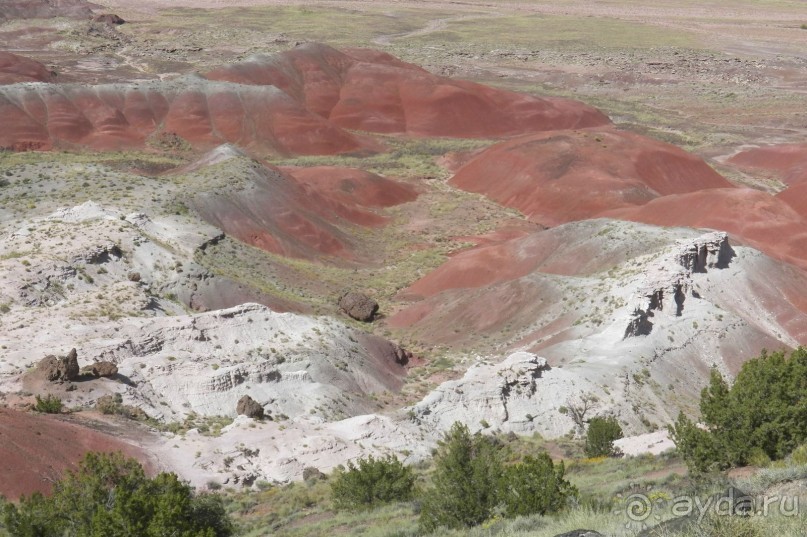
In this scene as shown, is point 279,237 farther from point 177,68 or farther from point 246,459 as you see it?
point 177,68

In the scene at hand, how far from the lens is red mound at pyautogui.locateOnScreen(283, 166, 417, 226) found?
63.1m

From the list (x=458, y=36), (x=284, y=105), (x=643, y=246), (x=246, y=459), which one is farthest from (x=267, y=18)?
(x=246, y=459)

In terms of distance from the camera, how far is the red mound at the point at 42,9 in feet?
508

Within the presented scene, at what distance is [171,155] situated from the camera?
7819 cm

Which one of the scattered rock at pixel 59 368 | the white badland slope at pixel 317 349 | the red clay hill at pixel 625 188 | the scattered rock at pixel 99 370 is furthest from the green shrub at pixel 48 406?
the red clay hill at pixel 625 188

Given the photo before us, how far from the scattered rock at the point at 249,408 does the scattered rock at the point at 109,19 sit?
5709 inches

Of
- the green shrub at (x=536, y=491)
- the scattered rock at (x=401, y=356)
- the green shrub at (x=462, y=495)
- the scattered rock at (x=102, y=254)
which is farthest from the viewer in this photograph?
the scattered rock at (x=401, y=356)

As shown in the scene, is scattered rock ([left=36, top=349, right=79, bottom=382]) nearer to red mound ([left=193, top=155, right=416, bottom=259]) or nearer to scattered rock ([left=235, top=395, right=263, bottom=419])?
scattered rock ([left=235, top=395, right=263, bottom=419])

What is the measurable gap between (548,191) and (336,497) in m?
50.5

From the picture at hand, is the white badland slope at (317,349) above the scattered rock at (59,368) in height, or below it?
below

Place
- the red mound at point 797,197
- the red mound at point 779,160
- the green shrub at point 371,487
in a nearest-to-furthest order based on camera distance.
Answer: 1. the green shrub at point 371,487
2. the red mound at point 797,197
3. the red mound at point 779,160

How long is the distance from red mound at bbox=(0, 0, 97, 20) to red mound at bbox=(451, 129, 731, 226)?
107466mm

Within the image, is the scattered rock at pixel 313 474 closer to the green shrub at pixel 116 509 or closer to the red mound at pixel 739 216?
the green shrub at pixel 116 509

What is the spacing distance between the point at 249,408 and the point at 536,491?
15.0 meters
